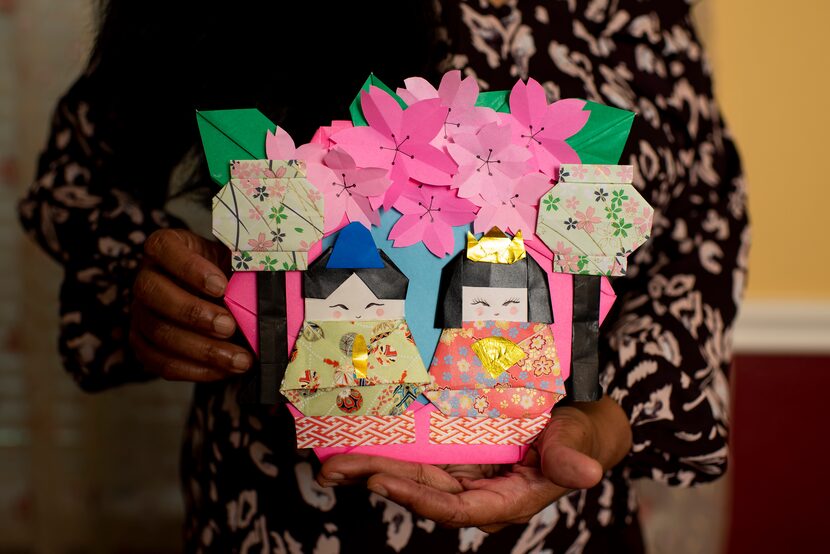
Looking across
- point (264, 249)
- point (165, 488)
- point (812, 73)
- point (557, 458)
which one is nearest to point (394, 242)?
point (264, 249)

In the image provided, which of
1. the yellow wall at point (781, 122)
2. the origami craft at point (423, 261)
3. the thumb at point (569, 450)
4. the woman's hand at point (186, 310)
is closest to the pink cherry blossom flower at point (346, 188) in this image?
the origami craft at point (423, 261)

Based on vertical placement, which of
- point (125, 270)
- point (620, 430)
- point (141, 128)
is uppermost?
point (141, 128)

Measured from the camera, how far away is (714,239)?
2.58 ft

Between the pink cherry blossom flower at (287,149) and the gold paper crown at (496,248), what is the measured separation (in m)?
0.13

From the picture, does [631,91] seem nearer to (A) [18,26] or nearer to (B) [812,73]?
(B) [812,73]

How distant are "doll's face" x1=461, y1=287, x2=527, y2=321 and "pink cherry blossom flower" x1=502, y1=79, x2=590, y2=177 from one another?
0.10 meters

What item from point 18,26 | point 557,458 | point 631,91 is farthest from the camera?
point 18,26

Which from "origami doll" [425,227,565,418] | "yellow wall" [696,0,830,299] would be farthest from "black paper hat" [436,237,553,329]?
"yellow wall" [696,0,830,299]

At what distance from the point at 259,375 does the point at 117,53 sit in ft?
1.25

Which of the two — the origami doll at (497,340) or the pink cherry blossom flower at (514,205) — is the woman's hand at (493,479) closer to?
the origami doll at (497,340)

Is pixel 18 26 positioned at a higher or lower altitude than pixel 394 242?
higher

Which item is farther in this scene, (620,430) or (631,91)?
(631,91)

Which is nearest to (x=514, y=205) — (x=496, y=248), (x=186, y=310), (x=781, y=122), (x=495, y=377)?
(x=496, y=248)

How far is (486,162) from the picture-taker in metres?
0.55
